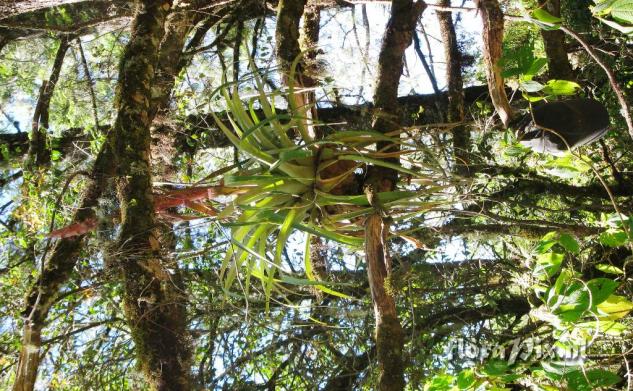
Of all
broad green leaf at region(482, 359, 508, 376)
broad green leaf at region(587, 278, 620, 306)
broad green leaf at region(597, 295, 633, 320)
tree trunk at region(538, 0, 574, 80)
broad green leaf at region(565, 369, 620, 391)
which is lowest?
broad green leaf at region(565, 369, 620, 391)

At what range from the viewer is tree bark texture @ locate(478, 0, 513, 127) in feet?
4.23

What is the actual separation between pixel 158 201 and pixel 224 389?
1.29 metres

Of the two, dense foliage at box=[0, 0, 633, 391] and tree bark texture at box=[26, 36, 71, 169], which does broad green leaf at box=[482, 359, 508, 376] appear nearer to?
dense foliage at box=[0, 0, 633, 391]

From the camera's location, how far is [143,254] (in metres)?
1.41

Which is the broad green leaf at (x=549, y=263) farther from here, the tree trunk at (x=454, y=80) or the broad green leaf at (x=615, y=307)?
the tree trunk at (x=454, y=80)

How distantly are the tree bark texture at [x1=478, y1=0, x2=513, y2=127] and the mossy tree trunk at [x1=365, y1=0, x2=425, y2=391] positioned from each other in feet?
0.55

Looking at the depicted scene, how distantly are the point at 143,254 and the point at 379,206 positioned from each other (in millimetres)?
567

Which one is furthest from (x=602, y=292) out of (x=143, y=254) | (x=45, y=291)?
(x=45, y=291)

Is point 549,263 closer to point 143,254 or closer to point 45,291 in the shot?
point 143,254

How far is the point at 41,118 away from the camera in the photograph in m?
2.89

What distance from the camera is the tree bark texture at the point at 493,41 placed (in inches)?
50.8

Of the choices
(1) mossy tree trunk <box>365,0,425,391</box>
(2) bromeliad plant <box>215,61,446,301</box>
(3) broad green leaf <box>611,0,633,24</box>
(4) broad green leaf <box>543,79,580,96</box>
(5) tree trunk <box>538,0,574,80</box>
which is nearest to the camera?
(3) broad green leaf <box>611,0,633,24</box>

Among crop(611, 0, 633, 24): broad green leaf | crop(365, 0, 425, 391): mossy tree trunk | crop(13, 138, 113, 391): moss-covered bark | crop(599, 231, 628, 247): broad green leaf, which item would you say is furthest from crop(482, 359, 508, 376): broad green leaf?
crop(13, 138, 113, 391): moss-covered bark

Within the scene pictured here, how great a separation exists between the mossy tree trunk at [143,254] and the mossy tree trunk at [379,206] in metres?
0.52
